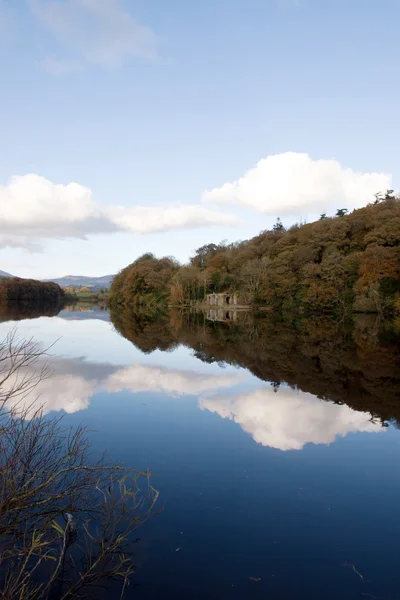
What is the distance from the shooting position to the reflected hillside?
1350 cm

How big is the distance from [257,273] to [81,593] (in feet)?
175

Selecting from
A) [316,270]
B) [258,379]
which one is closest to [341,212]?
[316,270]

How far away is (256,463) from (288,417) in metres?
3.07

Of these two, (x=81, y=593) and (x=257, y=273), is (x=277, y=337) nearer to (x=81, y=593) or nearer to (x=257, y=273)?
(x=81, y=593)

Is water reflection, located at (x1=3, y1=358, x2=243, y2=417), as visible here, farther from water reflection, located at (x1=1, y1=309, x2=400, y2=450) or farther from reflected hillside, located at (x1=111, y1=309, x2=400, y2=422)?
reflected hillside, located at (x1=111, y1=309, x2=400, y2=422)

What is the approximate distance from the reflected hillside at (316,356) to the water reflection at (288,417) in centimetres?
86

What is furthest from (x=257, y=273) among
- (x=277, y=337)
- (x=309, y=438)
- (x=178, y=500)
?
(x=178, y=500)

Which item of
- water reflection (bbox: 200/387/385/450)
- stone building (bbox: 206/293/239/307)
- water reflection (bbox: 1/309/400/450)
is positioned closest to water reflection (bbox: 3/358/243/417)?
water reflection (bbox: 1/309/400/450)

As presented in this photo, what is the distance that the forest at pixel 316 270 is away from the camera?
155ft

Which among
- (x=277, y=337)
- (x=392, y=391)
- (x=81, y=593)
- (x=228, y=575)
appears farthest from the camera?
(x=277, y=337)

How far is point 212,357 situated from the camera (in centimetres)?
2052

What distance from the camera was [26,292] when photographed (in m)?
95.6

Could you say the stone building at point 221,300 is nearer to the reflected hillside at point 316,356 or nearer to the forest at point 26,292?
the reflected hillside at point 316,356

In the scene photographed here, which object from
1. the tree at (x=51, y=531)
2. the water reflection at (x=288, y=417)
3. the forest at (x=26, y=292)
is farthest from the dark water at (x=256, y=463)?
the forest at (x=26, y=292)
